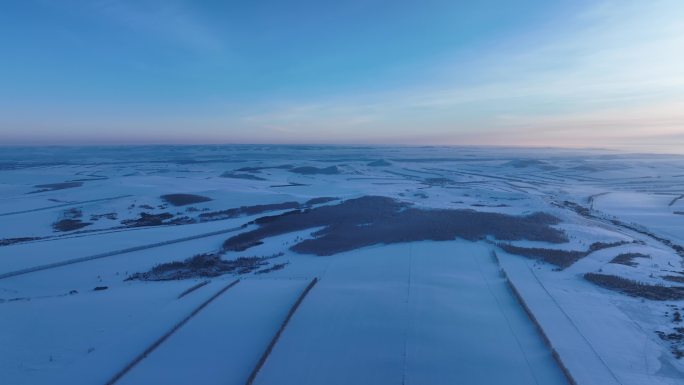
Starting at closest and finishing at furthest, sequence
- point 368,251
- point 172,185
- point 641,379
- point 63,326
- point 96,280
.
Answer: point 641,379, point 63,326, point 96,280, point 368,251, point 172,185

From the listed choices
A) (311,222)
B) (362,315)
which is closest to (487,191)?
(311,222)

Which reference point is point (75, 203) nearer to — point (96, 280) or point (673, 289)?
point (96, 280)

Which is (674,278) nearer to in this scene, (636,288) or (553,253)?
(636,288)

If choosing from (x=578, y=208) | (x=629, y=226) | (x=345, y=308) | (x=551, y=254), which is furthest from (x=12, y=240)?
(x=578, y=208)

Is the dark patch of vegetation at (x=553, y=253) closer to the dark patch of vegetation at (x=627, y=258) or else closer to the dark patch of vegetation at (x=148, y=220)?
the dark patch of vegetation at (x=627, y=258)

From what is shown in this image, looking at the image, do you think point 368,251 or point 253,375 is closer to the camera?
point 253,375

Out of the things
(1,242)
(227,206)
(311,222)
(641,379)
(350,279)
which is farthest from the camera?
(227,206)
